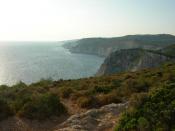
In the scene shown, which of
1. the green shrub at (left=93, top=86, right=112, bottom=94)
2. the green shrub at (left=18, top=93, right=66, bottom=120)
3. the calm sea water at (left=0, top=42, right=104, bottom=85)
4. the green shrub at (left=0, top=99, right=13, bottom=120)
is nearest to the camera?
the green shrub at (left=0, top=99, right=13, bottom=120)

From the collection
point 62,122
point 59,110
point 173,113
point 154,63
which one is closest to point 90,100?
point 59,110

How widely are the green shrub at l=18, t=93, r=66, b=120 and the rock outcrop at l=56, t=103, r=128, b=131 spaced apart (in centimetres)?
149

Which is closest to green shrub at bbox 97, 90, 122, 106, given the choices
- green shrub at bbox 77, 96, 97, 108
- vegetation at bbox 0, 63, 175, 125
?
vegetation at bbox 0, 63, 175, 125

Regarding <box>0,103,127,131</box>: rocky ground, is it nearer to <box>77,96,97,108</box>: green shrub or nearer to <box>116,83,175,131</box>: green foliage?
<box>116,83,175,131</box>: green foliage

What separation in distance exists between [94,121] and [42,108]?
2725mm

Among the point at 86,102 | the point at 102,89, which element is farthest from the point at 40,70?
the point at 86,102

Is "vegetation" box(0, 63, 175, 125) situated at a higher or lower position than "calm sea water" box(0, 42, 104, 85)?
higher

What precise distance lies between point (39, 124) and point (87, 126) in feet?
7.66

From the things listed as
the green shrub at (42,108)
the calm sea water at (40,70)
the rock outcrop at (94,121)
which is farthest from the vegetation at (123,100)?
the calm sea water at (40,70)

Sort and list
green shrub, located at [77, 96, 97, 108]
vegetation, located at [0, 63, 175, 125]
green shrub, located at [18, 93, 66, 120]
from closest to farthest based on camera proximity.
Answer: vegetation, located at [0, 63, 175, 125] → green shrub, located at [18, 93, 66, 120] → green shrub, located at [77, 96, 97, 108]

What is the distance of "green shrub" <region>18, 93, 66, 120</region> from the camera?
41.9 ft

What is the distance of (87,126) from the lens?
11.2 metres

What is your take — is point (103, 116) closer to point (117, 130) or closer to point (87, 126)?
point (87, 126)

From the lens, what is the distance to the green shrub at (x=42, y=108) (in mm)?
12766
